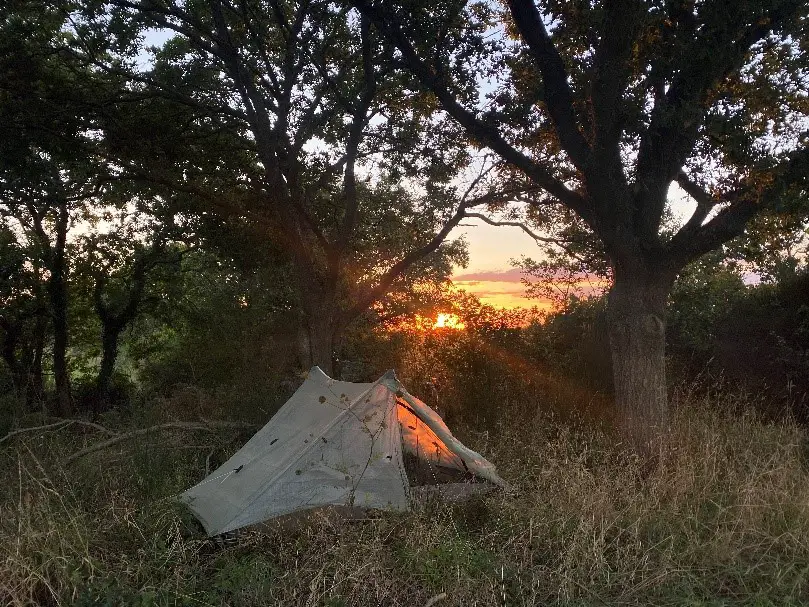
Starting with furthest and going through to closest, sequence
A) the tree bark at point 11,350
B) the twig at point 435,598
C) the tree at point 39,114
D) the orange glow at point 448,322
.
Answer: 1. the tree bark at point 11,350
2. the orange glow at point 448,322
3. the tree at point 39,114
4. the twig at point 435,598

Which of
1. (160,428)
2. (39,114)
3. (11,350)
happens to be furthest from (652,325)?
(11,350)

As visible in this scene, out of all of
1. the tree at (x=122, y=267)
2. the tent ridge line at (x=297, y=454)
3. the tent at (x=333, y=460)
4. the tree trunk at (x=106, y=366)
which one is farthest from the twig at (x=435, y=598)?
the tree trunk at (x=106, y=366)

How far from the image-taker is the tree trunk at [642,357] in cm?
722

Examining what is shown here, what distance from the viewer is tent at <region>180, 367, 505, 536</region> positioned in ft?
18.9

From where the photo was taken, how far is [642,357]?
23.8ft

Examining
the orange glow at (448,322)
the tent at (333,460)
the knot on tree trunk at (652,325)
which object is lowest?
the tent at (333,460)

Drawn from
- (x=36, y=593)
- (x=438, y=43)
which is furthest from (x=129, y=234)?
(x=36, y=593)

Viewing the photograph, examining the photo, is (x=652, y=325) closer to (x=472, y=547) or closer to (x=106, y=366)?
(x=472, y=547)

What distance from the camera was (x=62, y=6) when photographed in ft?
30.6

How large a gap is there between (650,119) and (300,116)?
6.46m

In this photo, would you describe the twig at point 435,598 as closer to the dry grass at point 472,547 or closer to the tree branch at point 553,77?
the dry grass at point 472,547

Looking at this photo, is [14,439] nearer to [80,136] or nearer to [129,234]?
[80,136]

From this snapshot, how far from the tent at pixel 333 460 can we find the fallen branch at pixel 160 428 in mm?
1591

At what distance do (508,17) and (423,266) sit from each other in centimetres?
852
